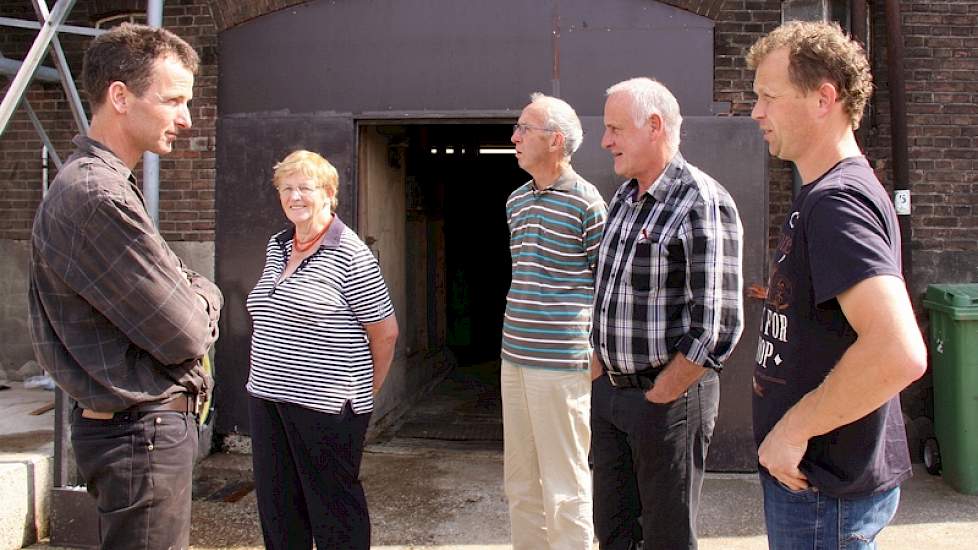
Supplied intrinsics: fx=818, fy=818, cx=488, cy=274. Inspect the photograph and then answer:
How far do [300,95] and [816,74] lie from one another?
4.42 meters

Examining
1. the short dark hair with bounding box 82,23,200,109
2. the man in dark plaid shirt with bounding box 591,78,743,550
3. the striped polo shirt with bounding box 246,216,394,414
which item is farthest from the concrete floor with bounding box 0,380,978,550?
the short dark hair with bounding box 82,23,200,109

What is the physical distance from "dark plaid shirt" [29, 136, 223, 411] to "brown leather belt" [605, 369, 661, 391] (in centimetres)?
145

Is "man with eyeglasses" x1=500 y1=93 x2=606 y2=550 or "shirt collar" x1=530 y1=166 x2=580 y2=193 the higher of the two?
"shirt collar" x1=530 y1=166 x2=580 y2=193

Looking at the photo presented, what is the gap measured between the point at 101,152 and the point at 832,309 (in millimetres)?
1993

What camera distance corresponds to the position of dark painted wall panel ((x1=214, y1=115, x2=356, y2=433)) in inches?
226

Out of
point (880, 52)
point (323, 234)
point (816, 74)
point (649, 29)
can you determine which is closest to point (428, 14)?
point (649, 29)

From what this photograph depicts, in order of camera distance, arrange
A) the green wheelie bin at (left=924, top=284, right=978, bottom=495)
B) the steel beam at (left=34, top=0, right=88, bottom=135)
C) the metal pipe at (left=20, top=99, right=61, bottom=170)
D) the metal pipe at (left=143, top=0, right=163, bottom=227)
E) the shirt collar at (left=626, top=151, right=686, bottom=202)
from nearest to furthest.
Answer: the shirt collar at (left=626, top=151, right=686, bottom=202) < the green wheelie bin at (left=924, top=284, right=978, bottom=495) < the steel beam at (left=34, top=0, right=88, bottom=135) < the metal pipe at (left=143, top=0, right=163, bottom=227) < the metal pipe at (left=20, top=99, right=61, bottom=170)

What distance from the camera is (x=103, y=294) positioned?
220 cm

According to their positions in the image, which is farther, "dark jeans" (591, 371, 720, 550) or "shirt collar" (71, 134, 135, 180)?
"dark jeans" (591, 371, 720, 550)

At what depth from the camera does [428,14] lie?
5656 mm

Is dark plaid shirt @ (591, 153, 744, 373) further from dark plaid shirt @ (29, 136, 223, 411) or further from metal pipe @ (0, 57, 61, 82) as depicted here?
metal pipe @ (0, 57, 61, 82)

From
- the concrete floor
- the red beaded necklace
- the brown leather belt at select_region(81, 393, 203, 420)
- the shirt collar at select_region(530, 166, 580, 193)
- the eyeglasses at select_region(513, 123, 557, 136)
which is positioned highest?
the eyeglasses at select_region(513, 123, 557, 136)

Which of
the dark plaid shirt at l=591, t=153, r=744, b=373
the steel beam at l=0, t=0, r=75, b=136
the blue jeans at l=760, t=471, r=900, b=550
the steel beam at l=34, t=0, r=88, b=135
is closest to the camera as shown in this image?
the blue jeans at l=760, t=471, r=900, b=550

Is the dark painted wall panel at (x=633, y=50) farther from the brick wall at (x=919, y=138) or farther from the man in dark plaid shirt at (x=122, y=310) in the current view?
the man in dark plaid shirt at (x=122, y=310)
